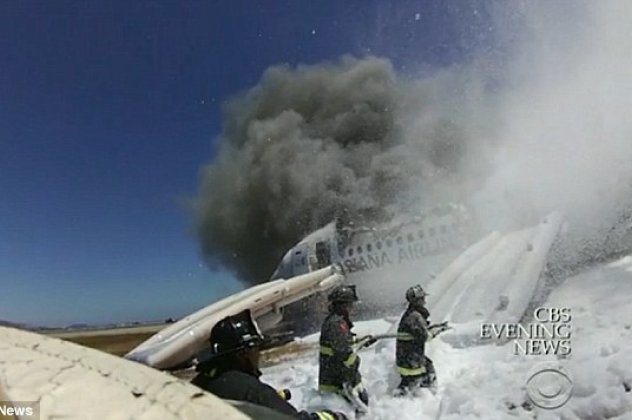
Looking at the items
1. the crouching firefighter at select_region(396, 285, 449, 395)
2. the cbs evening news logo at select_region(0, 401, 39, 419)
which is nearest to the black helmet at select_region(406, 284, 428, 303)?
the crouching firefighter at select_region(396, 285, 449, 395)

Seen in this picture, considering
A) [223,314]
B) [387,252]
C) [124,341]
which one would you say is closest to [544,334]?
[387,252]

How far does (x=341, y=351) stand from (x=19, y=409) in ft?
3.80

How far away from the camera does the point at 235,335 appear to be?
1.78 meters

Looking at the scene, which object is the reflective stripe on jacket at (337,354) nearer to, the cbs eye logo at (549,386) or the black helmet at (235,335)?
the black helmet at (235,335)

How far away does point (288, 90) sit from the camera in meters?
1.95

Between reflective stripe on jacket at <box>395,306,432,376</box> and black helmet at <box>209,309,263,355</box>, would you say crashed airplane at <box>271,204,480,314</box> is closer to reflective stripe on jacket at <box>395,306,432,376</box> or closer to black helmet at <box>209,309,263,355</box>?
reflective stripe on jacket at <box>395,306,432,376</box>

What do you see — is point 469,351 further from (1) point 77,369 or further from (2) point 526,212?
(1) point 77,369

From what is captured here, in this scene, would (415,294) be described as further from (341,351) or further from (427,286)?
(341,351)

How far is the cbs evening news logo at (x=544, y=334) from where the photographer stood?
1.71 metres

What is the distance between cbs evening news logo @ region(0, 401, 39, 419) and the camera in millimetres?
838

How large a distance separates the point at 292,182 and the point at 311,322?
0.40 m

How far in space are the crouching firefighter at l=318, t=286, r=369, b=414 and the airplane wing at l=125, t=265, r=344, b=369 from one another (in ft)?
0.18

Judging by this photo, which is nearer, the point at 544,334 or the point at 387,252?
the point at 544,334

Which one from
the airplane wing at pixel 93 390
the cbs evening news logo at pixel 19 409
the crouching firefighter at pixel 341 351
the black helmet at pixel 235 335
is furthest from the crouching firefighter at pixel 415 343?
the cbs evening news logo at pixel 19 409
